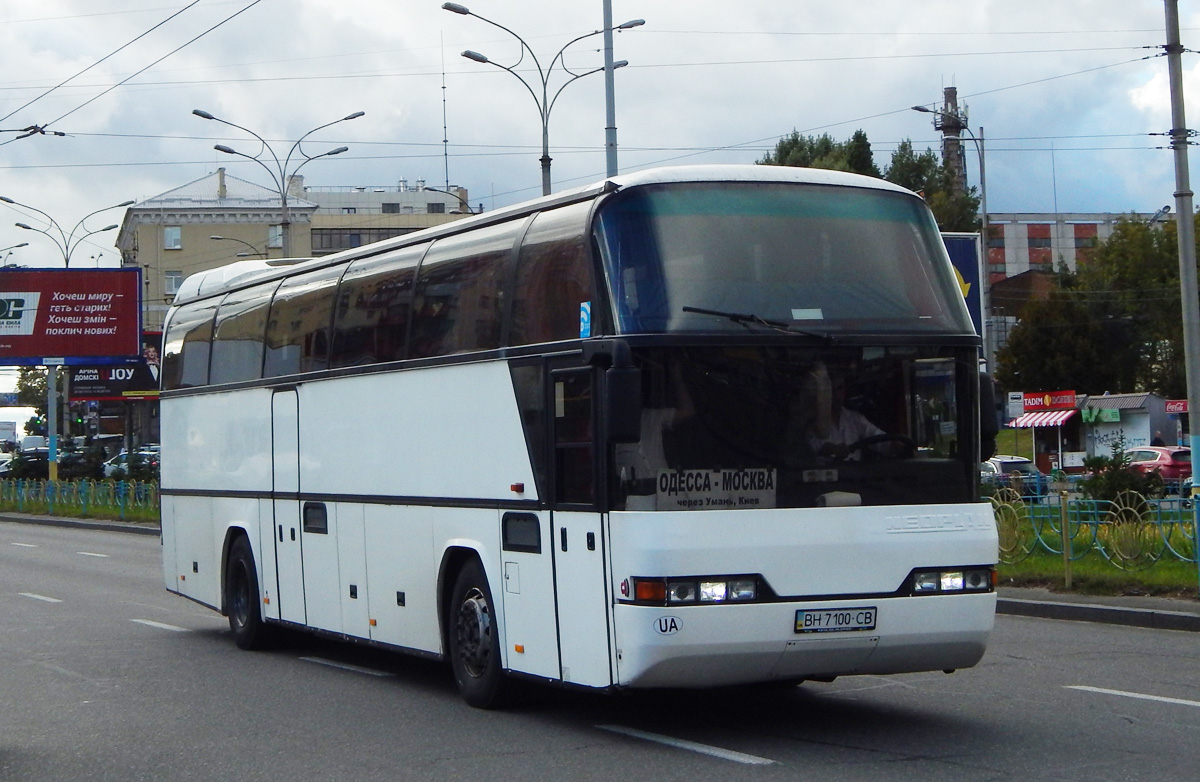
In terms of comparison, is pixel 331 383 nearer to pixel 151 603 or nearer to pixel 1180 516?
pixel 151 603

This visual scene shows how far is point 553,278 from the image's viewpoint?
29.7 ft

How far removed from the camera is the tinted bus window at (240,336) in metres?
13.7

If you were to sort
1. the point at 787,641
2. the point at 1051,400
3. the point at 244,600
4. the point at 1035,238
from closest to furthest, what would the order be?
the point at 787,641 → the point at 244,600 → the point at 1051,400 → the point at 1035,238

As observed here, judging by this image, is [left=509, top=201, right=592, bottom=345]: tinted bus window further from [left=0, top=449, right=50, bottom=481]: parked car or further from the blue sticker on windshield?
[left=0, top=449, right=50, bottom=481]: parked car

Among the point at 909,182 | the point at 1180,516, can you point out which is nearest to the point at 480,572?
the point at 1180,516

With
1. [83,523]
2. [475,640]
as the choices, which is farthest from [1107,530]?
[83,523]

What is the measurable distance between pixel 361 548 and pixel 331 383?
132cm

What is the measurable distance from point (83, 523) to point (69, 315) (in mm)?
7459

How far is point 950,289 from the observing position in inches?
355

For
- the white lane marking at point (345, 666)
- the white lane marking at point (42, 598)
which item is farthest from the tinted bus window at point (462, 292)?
the white lane marking at point (42, 598)

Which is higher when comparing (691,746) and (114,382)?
(114,382)

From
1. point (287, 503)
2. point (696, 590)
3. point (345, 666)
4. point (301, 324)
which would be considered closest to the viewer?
point (696, 590)

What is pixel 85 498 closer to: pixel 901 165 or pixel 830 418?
pixel 830 418

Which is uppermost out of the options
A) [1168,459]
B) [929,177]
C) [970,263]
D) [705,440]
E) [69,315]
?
[929,177]
